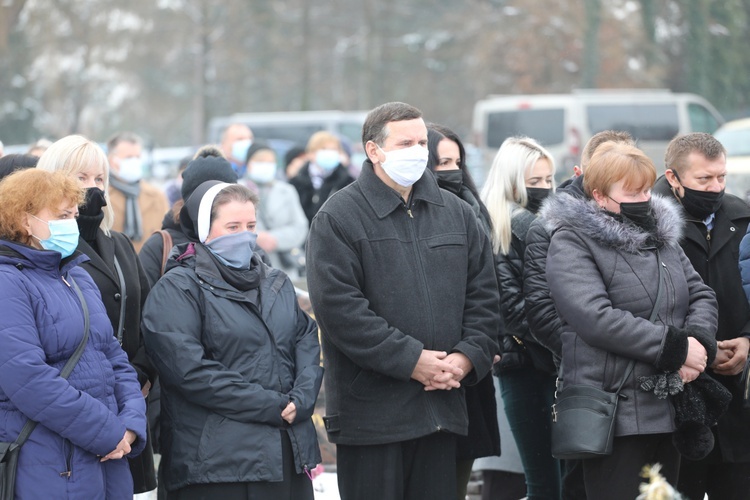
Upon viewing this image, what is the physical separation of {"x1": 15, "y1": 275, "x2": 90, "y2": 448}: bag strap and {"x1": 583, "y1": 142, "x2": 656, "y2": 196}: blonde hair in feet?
7.32

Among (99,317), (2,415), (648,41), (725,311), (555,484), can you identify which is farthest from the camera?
(648,41)

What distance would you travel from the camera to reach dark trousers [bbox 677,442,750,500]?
16.6ft

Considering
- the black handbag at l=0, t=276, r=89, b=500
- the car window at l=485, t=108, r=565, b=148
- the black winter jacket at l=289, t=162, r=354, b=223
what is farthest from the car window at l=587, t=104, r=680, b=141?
the black handbag at l=0, t=276, r=89, b=500

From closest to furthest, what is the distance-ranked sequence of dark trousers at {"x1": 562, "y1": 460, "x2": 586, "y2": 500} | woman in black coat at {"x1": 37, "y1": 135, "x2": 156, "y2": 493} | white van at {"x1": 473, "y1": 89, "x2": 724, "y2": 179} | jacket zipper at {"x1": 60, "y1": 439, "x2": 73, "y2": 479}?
jacket zipper at {"x1": 60, "y1": 439, "x2": 73, "y2": 479}
woman in black coat at {"x1": 37, "y1": 135, "x2": 156, "y2": 493}
dark trousers at {"x1": 562, "y1": 460, "x2": 586, "y2": 500}
white van at {"x1": 473, "y1": 89, "x2": 724, "y2": 179}

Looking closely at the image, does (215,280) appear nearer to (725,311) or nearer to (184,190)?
(184,190)

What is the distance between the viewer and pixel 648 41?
29172 millimetres

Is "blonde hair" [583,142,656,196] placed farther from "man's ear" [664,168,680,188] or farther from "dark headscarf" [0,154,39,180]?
"dark headscarf" [0,154,39,180]

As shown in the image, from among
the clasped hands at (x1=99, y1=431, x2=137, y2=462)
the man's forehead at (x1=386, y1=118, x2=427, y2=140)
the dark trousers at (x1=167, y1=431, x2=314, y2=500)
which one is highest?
the man's forehead at (x1=386, y1=118, x2=427, y2=140)

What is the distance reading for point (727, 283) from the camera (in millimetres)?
5055

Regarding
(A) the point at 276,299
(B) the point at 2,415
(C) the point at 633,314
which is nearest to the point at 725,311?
(C) the point at 633,314

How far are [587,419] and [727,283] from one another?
4.07 ft

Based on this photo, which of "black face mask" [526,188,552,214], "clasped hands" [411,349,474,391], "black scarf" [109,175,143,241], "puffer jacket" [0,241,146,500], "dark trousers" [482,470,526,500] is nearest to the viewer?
"puffer jacket" [0,241,146,500]

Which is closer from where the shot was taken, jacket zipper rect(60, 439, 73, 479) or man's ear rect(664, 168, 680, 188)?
jacket zipper rect(60, 439, 73, 479)

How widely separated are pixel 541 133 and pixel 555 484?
18.3 meters
